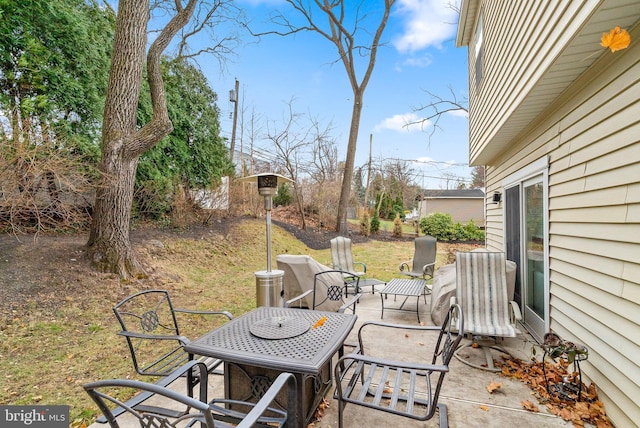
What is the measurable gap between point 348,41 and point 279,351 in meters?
13.5

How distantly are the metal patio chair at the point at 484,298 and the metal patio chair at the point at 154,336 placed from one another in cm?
258

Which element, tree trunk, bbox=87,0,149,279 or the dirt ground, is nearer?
the dirt ground

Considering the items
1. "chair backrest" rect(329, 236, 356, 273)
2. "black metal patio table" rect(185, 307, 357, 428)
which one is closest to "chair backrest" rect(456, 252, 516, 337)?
"black metal patio table" rect(185, 307, 357, 428)

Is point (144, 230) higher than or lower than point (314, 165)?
lower

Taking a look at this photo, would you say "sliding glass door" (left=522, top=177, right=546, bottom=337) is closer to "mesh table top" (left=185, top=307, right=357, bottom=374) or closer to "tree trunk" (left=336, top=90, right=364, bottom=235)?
"mesh table top" (left=185, top=307, right=357, bottom=374)

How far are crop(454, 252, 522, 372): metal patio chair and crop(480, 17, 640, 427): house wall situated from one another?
0.44 m

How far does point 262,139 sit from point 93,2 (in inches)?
262

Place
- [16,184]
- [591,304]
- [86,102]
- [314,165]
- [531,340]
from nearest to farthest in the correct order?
[591,304], [531,340], [16,184], [86,102], [314,165]

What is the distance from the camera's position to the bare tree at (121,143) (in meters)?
5.25

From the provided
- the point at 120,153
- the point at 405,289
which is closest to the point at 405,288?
the point at 405,289

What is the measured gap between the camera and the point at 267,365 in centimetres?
183

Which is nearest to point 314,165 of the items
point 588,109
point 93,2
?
point 93,2

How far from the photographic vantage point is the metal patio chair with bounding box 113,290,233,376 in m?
2.26

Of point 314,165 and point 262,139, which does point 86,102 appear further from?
point 314,165
